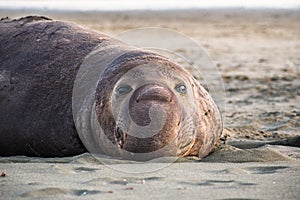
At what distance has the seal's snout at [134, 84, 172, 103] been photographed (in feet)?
17.2

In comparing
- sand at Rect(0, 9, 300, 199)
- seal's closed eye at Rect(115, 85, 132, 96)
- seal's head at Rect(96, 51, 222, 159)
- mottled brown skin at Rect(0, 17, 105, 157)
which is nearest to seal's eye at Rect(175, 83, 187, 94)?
seal's head at Rect(96, 51, 222, 159)

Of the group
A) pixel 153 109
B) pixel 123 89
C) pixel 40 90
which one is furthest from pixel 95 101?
pixel 153 109

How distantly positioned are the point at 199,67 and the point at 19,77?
953cm

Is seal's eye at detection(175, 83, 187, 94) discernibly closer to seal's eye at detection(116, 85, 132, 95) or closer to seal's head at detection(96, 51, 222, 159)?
seal's head at detection(96, 51, 222, 159)

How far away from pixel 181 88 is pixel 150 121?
654 mm

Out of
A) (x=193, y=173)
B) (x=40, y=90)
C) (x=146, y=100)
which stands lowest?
(x=193, y=173)

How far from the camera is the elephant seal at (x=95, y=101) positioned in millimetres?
5297

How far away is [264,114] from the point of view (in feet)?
29.0

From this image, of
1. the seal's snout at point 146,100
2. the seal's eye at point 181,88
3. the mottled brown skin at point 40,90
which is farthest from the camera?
the mottled brown skin at point 40,90

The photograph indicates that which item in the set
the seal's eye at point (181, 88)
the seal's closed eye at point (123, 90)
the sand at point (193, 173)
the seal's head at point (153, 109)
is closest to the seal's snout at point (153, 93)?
the seal's head at point (153, 109)

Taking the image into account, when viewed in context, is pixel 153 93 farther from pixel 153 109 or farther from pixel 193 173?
pixel 193 173

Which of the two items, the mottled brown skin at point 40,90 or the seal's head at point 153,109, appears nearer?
the seal's head at point 153,109

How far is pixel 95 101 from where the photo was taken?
5766mm

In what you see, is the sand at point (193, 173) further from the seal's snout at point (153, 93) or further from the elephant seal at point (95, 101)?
the seal's snout at point (153, 93)
